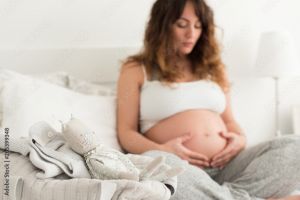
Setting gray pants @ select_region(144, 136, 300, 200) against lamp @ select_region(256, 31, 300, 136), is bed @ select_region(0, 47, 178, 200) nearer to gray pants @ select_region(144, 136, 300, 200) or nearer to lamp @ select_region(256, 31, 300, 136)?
gray pants @ select_region(144, 136, 300, 200)

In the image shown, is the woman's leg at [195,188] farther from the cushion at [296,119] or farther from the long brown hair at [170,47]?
the cushion at [296,119]

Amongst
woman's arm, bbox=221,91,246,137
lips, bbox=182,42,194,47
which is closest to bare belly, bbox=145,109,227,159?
woman's arm, bbox=221,91,246,137

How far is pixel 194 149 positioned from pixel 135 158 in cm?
49

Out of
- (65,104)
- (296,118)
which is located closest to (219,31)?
(296,118)

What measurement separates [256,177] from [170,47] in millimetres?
569

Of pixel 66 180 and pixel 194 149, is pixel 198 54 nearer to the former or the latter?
pixel 194 149

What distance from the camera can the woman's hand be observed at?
4.33 feet

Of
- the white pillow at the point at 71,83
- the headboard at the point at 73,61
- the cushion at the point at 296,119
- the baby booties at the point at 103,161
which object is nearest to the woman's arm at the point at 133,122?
the white pillow at the point at 71,83

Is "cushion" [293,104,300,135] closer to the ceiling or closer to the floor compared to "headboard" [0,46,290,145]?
closer to the floor

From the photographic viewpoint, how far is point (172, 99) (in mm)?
1423

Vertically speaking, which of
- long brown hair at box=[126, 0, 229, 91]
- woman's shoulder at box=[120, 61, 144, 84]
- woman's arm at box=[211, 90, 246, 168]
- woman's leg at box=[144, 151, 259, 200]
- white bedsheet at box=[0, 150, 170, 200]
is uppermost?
long brown hair at box=[126, 0, 229, 91]

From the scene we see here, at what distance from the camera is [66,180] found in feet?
2.46

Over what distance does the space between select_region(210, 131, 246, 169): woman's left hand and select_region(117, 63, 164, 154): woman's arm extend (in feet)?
0.78

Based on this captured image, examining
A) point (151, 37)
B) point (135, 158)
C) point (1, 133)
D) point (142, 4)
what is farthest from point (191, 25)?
point (1, 133)
